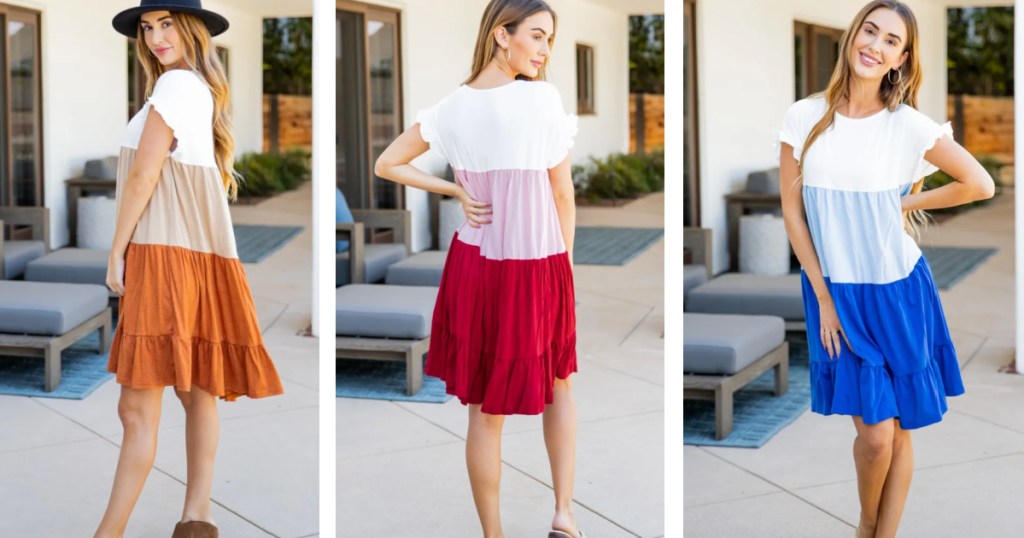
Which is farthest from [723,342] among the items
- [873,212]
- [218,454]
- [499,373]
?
[218,454]

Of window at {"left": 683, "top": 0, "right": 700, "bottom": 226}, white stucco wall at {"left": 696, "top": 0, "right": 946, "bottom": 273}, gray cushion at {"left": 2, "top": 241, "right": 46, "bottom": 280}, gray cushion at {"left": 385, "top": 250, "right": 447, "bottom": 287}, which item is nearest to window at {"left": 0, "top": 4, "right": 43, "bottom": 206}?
gray cushion at {"left": 2, "top": 241, "right": 46, "bottom": 280}

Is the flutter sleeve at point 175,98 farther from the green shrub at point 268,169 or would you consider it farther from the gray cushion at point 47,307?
the gray cushion at point 47,307

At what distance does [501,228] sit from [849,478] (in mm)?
1563

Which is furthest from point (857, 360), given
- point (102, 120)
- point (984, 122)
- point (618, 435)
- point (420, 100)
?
point (984, 122)

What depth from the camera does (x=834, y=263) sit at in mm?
2822

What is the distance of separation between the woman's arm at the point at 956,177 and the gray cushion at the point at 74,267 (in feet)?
8.59

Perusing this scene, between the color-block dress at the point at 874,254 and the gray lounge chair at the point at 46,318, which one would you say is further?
the gray lounge chair at the point at 46,318

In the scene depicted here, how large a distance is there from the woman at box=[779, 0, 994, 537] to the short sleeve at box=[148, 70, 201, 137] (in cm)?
147

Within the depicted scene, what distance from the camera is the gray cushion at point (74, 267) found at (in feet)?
12.5

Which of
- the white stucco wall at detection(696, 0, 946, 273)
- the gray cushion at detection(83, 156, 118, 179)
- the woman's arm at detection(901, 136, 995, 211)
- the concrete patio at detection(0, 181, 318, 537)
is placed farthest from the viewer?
the white stucco wall at detection(696, 0, 946, 273)

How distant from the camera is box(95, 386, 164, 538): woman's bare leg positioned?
294 cm

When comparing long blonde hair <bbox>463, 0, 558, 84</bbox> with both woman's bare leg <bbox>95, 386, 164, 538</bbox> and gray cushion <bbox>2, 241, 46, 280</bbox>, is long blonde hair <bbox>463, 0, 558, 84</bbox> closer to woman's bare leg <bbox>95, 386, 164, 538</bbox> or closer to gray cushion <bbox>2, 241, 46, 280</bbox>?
woman's bare leg <bbox>95, 386, 164, 538</bbox>

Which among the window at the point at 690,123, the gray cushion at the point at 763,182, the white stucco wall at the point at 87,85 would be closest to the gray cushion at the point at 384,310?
the white stucco wall at the point at 87,85

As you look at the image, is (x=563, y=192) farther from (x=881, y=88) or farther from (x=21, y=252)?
(x=21, y=252)
